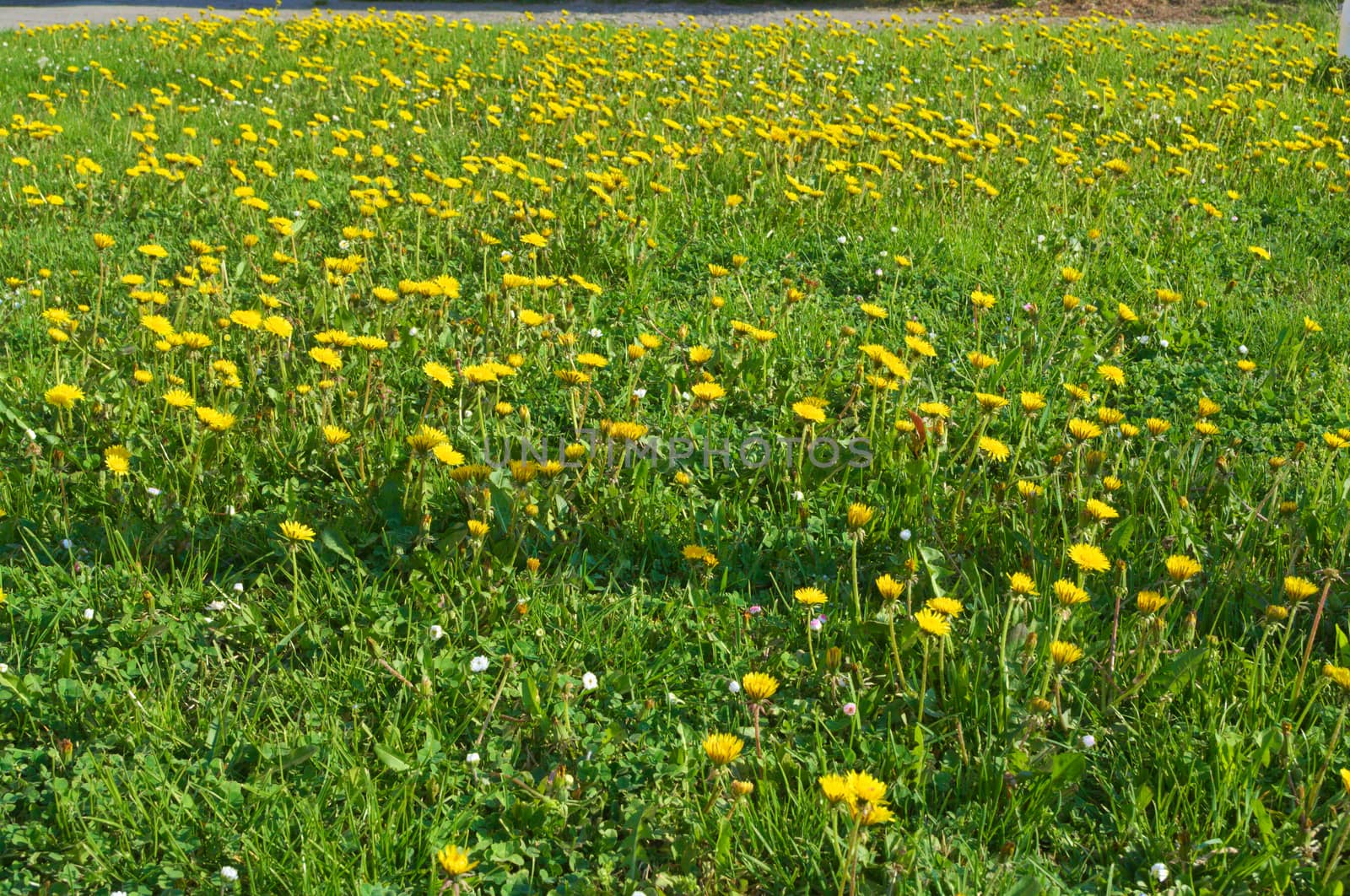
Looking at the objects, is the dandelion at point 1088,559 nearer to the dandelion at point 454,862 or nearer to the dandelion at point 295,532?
the dandelion at point 454,862

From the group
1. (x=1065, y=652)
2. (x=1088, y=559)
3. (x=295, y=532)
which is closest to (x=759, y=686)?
(x=1065, y=652)

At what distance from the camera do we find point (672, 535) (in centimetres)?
282

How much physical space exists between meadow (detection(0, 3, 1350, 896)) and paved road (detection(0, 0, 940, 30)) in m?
7.30

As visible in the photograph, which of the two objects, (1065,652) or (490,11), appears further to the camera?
(490,11)

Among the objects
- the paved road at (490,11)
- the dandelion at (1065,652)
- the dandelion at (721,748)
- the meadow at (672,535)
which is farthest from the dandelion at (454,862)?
the paved road at (490,11)

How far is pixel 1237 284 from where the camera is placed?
445 centimetres

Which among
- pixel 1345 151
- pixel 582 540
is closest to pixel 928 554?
pixel 582 540

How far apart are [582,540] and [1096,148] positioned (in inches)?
178

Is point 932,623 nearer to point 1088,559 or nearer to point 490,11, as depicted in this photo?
point 1088,559

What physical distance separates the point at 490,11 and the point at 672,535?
12588 millimetres

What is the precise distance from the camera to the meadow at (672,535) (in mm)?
1998

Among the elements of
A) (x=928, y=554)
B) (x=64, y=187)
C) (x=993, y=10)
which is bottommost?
(x=928, y=554)

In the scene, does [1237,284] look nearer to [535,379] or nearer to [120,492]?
[535,379]

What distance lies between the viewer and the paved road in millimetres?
11645
